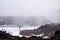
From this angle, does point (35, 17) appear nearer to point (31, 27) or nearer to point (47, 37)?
point (31, 27)

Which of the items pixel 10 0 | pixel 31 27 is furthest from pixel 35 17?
pixel 10 0

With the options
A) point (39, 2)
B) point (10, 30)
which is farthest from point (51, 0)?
point (10, 30)

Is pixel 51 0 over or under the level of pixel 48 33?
over

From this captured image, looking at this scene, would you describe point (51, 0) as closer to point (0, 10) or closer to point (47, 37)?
point (47, 37)

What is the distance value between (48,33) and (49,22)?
30 centimetres

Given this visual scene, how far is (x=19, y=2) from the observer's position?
153 inches

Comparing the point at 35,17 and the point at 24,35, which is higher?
the point at 35,17

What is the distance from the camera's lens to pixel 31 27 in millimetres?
3805

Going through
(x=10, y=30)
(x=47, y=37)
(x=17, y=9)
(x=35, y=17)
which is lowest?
(x=47, y=37)

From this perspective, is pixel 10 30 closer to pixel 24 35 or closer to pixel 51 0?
pixel 24 35

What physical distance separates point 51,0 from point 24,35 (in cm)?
121

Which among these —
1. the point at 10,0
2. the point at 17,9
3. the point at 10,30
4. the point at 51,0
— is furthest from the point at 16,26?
the point at 51,0

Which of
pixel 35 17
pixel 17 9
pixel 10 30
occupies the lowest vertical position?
pixel 10 30

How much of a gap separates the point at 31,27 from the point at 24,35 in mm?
288
